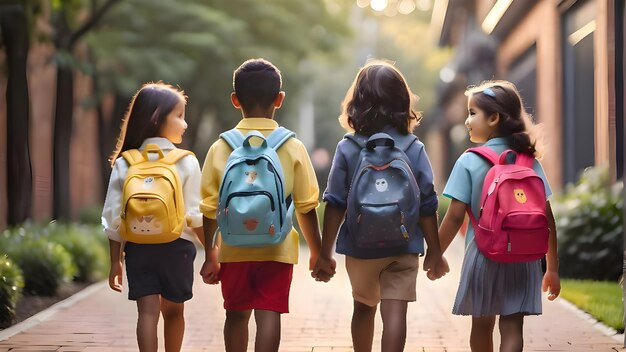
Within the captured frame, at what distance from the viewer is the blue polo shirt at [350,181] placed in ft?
16.3

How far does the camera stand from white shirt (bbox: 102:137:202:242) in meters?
5.18

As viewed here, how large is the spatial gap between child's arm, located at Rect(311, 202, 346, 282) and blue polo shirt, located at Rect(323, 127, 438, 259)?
0.05 metres

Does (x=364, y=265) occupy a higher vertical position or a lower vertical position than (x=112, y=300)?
higher

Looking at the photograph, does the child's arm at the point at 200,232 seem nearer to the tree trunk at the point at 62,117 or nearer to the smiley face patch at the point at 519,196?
the smiley face patch at the point at 519,196

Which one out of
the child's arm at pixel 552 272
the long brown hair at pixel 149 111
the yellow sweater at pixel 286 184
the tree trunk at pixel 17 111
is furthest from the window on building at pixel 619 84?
the tree trunk at pixel 17 111

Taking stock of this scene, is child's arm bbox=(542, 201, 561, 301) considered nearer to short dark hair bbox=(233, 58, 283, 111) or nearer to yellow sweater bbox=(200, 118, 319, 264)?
yellow sweater bbox=(200, 118, 319, 264)

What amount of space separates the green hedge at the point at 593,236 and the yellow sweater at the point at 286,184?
670 cm

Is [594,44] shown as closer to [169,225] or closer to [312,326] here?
[312,326]

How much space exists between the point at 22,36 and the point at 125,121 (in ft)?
21.3

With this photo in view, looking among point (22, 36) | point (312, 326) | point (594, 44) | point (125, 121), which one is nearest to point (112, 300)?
point (312, 326)

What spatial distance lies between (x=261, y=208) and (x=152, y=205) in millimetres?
604

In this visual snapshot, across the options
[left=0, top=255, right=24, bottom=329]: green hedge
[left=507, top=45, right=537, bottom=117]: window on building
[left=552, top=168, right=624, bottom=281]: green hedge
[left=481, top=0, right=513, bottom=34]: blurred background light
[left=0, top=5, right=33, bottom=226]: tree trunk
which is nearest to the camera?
[left=0, top=255, right=24, bottom=329]: green hedge

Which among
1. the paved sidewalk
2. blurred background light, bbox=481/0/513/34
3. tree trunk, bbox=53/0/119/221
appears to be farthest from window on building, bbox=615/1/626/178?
blurred background light, bbox=481/0/513/34

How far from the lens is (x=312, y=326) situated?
804 cm
